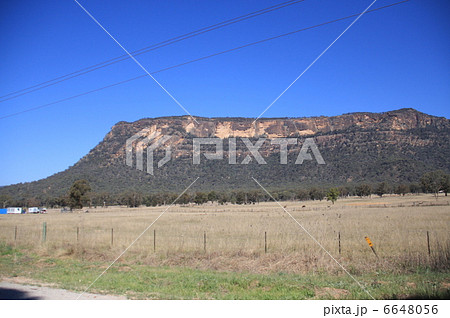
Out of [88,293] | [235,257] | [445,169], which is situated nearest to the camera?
[88,293]

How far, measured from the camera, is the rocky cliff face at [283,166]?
259 ft

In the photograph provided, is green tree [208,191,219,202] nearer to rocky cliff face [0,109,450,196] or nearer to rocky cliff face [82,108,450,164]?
rocky cliff face [0,109,450,196]

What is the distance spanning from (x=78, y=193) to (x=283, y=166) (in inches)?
2121

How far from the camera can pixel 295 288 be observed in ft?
34.0

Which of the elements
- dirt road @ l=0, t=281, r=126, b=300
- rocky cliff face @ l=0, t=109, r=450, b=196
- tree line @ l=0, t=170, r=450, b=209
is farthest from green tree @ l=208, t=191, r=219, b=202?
dirt road @ l=0, t=281, r=126, b=300

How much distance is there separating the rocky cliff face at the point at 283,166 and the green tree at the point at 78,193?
16119 mm

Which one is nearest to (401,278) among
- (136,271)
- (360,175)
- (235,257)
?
(235,257)

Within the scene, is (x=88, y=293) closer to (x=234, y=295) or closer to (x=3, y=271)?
(x=234, y=295)

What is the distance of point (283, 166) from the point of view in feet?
328

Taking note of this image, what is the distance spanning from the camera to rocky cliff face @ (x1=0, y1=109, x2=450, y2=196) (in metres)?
79.1

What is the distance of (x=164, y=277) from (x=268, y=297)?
4.58 meters

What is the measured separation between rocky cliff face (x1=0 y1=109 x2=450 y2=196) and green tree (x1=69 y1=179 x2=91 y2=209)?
16119mm

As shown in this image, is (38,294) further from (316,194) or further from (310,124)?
(310,124)

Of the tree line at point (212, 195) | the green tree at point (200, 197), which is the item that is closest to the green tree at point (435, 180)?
the tree line at point (212, 195)
